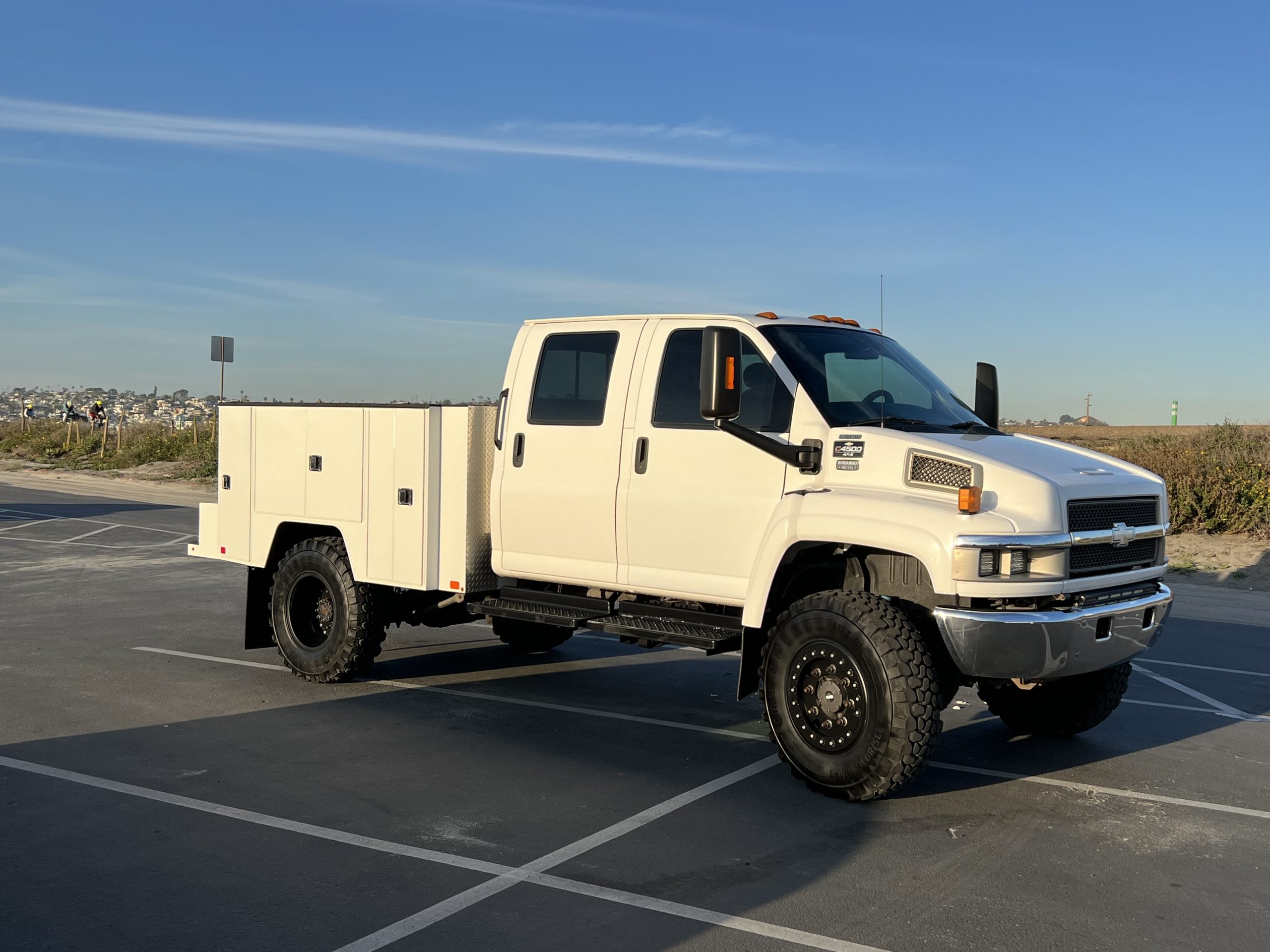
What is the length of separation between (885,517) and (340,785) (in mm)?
3155

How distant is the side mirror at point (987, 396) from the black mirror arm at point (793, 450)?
1.95 metres

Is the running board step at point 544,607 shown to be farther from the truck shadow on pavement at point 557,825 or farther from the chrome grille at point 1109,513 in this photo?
the chrome grille at point 1109,513

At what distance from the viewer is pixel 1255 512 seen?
1755 cm

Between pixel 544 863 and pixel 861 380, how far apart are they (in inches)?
129

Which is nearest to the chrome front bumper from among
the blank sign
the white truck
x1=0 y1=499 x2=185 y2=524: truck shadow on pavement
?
the white truck

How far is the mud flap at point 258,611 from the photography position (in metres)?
9.04

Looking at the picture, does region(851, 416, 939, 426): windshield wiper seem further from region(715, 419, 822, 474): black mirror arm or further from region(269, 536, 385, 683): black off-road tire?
region(269, 536, 385, 683): black off-road tire

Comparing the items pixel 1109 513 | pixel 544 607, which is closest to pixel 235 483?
pixel 544 607

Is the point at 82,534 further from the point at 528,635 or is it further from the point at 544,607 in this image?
the point at 544,607

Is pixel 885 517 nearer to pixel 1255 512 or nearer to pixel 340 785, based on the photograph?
pixel 340 785

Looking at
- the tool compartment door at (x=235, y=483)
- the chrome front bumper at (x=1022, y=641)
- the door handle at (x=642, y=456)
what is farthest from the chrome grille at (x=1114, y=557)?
the tool compartment door at (x=235, y=483)

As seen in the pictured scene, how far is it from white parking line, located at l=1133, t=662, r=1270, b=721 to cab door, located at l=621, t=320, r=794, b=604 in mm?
4017

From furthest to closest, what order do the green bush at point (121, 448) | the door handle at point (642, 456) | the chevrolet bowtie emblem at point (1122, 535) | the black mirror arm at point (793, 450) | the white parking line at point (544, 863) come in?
the green bush at point (121, 448)
the door handle at point (642, 456)
the black mirror arm at point (793, 450)
the chevrolet bowtie emblem at point (1122, 535)
the white parking line at point (544, 863)

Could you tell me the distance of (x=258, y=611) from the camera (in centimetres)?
915
